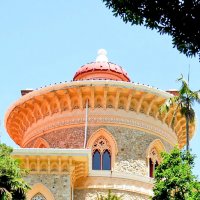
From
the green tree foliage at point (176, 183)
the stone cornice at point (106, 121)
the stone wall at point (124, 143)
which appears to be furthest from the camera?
the stone cornice at point (106, 121)

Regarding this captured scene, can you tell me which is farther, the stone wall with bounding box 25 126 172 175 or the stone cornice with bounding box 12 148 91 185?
the stone wall with bounding box 25 126 172 175

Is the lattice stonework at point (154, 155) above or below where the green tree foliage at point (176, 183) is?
above

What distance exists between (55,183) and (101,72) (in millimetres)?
7418

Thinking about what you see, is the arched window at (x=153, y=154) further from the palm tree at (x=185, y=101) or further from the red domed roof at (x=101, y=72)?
the red domed roof at (x=101, y=72)

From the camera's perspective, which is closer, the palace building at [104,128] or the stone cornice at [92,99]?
the palace building at [104,128]

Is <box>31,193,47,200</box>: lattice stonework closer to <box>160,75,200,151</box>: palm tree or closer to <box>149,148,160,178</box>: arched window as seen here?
<box>149,148,160,178</box>: arched window

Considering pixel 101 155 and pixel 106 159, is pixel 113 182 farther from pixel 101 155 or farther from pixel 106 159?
pixel 101 155

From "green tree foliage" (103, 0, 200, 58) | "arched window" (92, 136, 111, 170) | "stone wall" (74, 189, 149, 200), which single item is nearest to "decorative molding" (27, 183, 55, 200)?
"stone wall" (74, 189, 149, 200)

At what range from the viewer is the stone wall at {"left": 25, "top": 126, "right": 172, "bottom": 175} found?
912 inches

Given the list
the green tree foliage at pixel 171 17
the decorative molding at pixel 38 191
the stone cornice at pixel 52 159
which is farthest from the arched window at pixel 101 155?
the green tree foliage at pixel 171 17

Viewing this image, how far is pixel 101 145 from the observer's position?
2344 cm

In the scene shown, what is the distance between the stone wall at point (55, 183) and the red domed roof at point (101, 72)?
21.4 feet

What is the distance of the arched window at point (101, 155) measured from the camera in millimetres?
23281

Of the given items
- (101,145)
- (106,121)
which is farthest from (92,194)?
(106,121)
